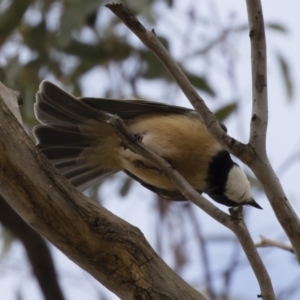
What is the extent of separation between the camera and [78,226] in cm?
154

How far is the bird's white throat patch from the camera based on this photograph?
241 centimetres

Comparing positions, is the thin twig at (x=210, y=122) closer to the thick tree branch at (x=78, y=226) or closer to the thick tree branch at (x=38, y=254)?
the thick tree branch at (x=78, y=226)

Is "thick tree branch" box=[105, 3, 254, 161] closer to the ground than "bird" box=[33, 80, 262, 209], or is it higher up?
closer to the ground

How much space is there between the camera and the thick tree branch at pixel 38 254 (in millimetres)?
2000

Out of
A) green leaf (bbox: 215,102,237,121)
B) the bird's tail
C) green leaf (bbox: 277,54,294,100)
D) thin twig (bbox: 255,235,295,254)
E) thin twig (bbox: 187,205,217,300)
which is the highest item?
green leaf (bbox: 277,54,294,100)

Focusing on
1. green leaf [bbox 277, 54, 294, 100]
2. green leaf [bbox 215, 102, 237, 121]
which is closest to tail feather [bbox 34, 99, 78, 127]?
green leaf [bbox 215, 102, 237, 121]

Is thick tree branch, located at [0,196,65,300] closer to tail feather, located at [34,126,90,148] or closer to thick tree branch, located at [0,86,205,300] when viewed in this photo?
tail feather, located at [34,126,90,148]

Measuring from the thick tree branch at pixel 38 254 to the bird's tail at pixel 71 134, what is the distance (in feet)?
1.11

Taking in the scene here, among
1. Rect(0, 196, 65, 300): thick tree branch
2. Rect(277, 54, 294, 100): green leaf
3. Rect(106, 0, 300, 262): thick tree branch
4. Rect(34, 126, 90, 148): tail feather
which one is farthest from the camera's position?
Rect(277, 54, 294, 100): green leaf

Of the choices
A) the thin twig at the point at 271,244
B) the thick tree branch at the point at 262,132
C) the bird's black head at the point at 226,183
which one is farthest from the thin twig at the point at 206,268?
the thick tree branch at the point at 262,132

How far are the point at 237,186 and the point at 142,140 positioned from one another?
421 millimetres

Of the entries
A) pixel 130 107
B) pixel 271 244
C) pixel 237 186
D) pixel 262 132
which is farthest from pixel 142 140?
pixel 262 132

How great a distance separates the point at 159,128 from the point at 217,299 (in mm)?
857

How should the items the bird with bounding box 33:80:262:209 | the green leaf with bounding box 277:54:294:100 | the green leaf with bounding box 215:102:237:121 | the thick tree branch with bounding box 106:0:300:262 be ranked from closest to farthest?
1. the thick tree branch with bounding box 106:0:300:262
2. the bird with bounding box 33:80:262:209
3. the green leaf with bounding box 215:102:237:121
4. the green leaf with bounding box 277:54:294:100
